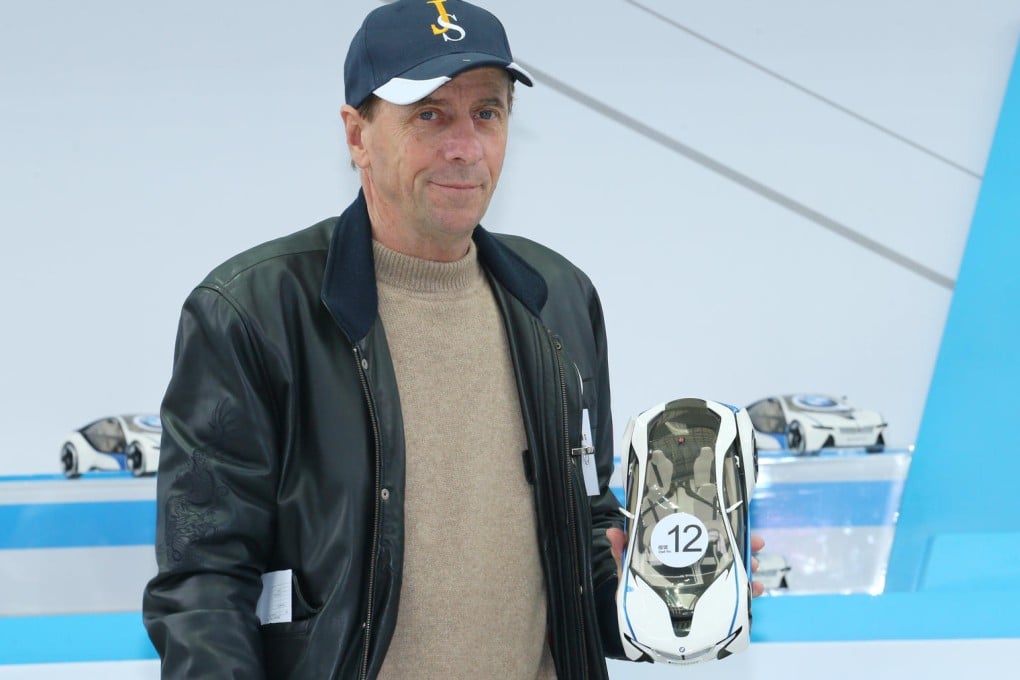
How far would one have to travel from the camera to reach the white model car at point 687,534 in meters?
1.31

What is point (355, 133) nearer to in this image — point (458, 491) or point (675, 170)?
point (458, 491)

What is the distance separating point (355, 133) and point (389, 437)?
Answer: 1.23 feet

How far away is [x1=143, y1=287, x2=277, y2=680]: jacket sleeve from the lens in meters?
1.18

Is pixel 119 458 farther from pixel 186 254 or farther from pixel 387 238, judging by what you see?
pixel 387 238

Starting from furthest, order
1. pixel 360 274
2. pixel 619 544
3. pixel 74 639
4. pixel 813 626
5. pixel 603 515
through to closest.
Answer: pixel 813 626, pixel 74 639, pixel 603 515, pixel 619 544, pixel 360 274

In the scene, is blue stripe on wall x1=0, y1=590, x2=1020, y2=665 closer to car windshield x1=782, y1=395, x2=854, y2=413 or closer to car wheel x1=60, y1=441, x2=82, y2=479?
car wheel x1=60, y1=441, x2=82, y2=479

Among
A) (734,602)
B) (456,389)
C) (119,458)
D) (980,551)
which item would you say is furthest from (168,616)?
(980,551)

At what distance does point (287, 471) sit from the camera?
4.09 feet

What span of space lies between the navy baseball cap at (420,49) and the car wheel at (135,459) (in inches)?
60.1

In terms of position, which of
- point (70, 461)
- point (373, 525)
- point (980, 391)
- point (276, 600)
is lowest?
point (70, 461)

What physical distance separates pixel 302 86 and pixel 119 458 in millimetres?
954

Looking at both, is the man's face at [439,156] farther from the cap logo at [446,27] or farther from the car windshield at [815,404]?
the car windshield at [815,404]

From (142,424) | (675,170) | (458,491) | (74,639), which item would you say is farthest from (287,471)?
(675,170)

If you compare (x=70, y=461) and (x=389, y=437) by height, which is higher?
(x=389, y=437)
